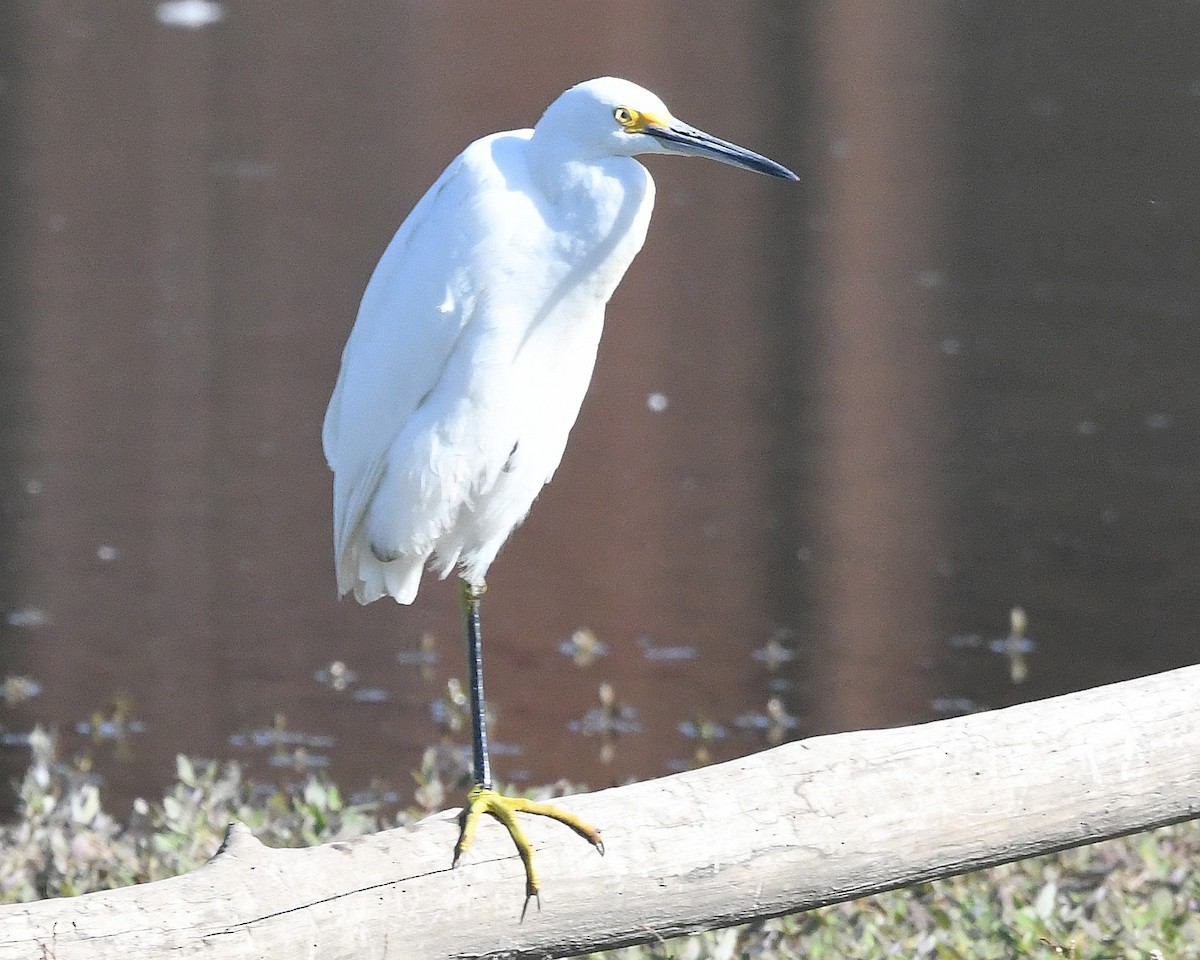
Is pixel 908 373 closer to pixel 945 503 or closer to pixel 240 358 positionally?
pixel 945 503

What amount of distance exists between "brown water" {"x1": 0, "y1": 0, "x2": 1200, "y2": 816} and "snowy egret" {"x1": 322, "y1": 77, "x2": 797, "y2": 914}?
2.26m

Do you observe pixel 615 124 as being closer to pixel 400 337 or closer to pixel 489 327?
pixel 489 327

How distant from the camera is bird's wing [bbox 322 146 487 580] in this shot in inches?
123

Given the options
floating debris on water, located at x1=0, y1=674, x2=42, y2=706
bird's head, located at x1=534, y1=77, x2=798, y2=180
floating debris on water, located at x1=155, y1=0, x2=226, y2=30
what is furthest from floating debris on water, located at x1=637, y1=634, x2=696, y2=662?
floating debris on water, located at x1=155, y1=0, x2=226, y2=30

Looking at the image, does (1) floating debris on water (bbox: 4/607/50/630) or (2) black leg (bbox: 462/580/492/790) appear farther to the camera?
(1) floating debris on water (bbox: 4/607/50/630)

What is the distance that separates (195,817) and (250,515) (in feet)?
12.2

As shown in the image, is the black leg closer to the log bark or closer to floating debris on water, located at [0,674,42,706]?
the log bark

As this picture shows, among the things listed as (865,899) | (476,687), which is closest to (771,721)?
(865,899)

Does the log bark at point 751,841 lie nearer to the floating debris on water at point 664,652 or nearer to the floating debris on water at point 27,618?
the floating debris on water at point 664,652

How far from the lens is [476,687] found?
131 inches

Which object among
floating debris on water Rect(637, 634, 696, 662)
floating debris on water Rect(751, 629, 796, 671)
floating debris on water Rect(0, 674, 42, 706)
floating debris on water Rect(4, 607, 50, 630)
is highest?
floating debris on water Rect(4, 607, 50, 630)

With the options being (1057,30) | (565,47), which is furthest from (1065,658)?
(1057,30)

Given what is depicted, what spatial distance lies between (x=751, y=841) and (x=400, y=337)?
1.09 meters

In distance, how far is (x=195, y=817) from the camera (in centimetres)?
394
